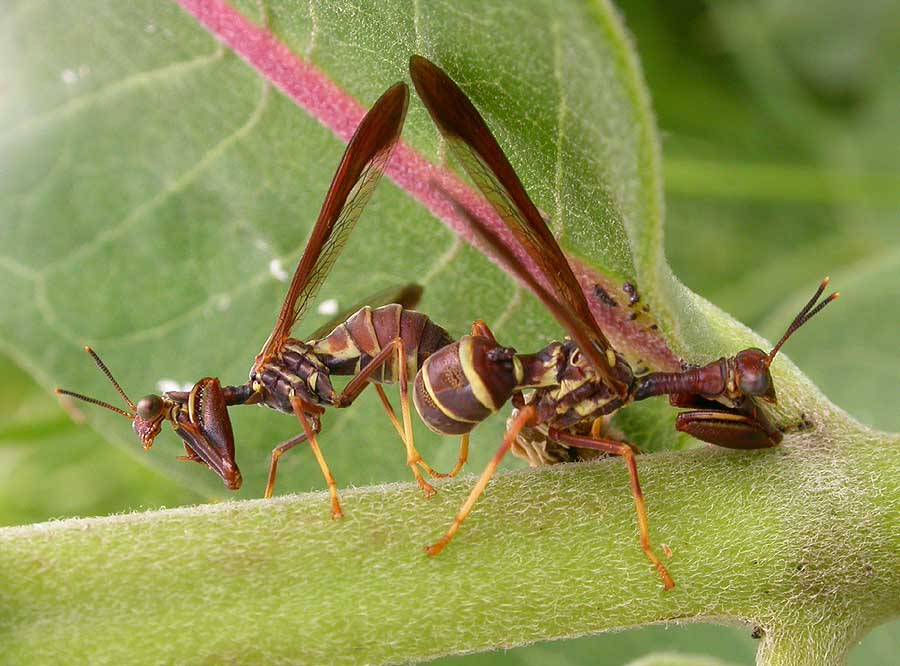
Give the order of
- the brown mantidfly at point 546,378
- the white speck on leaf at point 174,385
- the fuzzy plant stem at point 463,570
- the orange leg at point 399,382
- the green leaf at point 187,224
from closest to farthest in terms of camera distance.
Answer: the fuzzy plant stem at point 463,570
the brown mantidfly at point 546,378
the orange leg at point 399,382
the green leaf at point 187,224
the white speck on leaf at point 174,385

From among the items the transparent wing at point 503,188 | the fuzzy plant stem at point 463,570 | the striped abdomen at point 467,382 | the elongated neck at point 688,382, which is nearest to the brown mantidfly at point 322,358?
the striped abdomen at point 467,382

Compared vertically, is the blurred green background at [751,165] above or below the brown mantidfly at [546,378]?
above

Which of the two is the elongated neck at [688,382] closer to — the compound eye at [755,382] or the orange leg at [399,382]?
the compound eye at [755,382]

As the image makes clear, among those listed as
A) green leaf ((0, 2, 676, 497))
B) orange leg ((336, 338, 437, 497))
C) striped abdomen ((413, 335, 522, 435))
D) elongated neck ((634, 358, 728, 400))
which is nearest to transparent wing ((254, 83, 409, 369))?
green leaf ((0, 2, 676, 497))

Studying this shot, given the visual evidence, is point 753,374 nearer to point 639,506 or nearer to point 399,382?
point 639,506

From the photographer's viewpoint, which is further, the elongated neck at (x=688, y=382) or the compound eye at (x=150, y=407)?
the compound eye at (x=150, y=407)

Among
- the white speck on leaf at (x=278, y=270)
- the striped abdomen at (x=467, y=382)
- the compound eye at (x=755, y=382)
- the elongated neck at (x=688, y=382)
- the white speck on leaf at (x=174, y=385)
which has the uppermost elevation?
the white speck on leaf at (x=278, y=270)

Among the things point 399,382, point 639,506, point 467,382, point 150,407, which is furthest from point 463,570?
point 150,407
